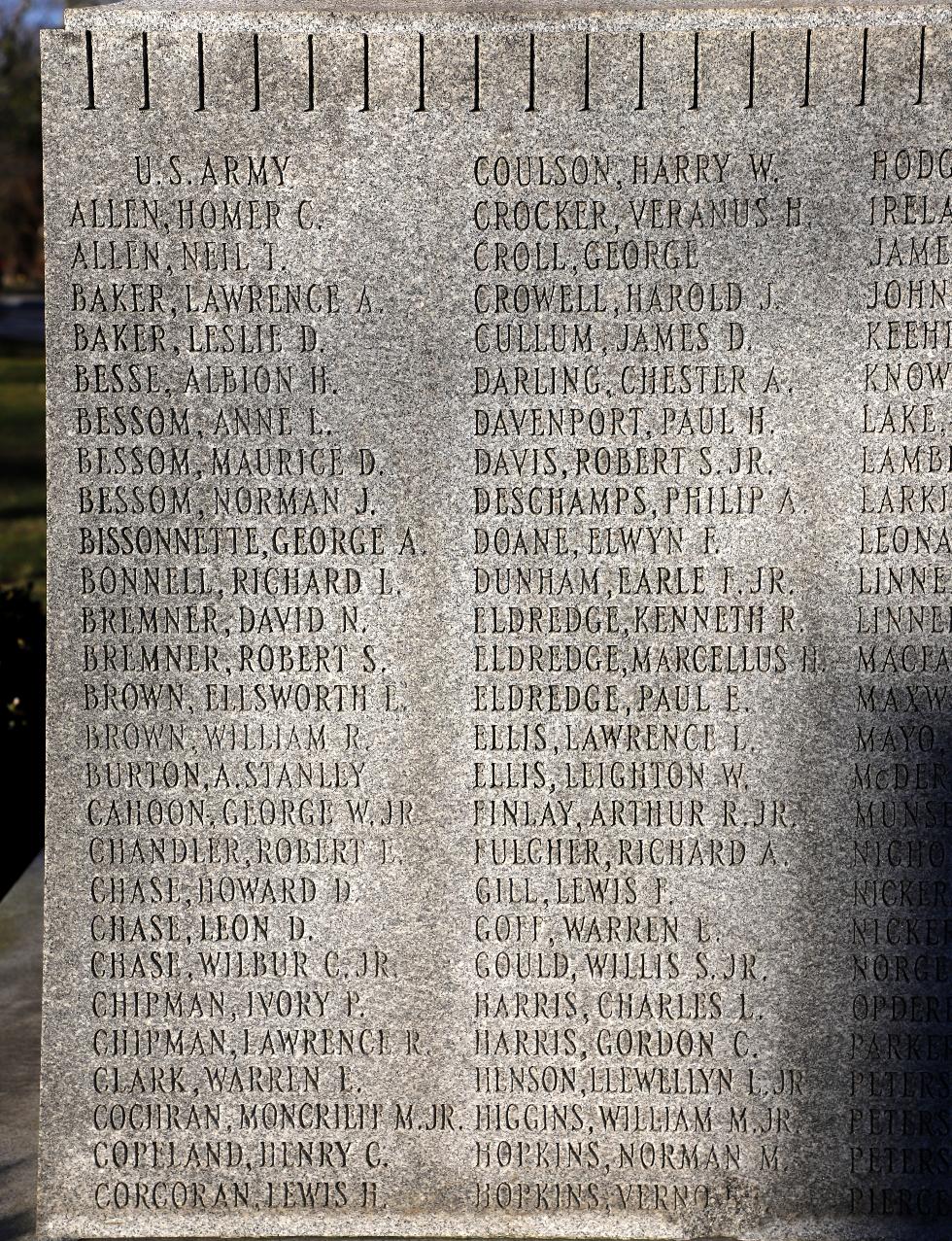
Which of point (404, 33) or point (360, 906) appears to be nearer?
point (404, 33)

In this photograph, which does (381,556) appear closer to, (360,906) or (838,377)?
(360,906)

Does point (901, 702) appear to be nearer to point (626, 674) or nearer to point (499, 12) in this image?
point (626, 674)

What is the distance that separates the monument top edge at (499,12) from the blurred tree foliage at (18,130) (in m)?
33.8

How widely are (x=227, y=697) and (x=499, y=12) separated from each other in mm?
2072

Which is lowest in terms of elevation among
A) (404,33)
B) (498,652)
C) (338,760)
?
(338,760)

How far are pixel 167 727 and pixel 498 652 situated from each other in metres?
1.00

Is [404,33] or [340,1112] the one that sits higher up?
[404,33]

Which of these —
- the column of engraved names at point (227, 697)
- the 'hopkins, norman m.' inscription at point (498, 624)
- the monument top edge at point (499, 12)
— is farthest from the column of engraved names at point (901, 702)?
the column of engraved names at point (227, 697)

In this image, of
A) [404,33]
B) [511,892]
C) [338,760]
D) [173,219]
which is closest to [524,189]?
[404,33]

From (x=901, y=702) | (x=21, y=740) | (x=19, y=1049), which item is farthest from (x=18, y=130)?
(x=901, y=702)

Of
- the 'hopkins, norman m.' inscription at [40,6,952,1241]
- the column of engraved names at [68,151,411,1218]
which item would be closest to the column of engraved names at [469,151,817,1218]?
the 'hopkins, norman m.' inscription at [40,6,952,1241]

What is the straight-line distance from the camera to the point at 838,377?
4.26 metres

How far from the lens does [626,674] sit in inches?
173

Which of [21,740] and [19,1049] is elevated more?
[21,740]
